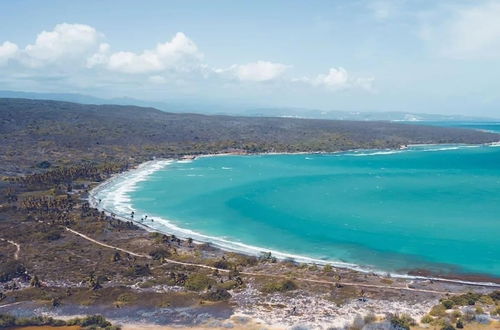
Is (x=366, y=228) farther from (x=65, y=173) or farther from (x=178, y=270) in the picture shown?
(x=65, y=173)

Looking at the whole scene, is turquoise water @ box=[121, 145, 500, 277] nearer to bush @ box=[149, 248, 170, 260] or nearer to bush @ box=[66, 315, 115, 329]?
bush @ box=[149, 248, 170, 260]

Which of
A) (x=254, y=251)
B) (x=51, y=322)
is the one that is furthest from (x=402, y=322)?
(x=51, y=322)

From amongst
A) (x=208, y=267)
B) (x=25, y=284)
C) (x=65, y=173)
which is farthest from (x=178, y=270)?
(x=65, y=173)

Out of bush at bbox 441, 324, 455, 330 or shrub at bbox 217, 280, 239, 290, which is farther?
shrub at bbox 217, 280, 239, 290

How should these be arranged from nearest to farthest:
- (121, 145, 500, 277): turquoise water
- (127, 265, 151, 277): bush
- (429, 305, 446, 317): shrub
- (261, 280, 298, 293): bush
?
1. (429, 305, 446, 317): shrub
2. (261, 280, 298, 293): bush
3. (127, 265, 151, 277): bush
4. (121, 145, 500, 277): turquoise water

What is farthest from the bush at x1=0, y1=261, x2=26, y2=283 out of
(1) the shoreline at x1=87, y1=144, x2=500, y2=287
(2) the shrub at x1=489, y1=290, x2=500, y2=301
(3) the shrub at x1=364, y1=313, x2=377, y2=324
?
(2) the shrub at x1=489, y1=290, x2=500, y2=301
